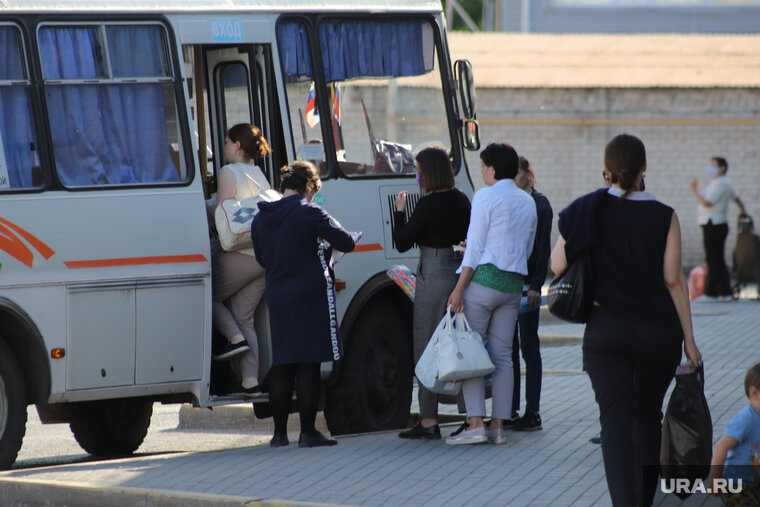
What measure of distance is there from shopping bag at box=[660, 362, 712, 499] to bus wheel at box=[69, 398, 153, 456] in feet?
14.0

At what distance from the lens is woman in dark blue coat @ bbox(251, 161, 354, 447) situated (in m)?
7.63

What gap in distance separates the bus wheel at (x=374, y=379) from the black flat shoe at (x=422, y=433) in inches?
18.5

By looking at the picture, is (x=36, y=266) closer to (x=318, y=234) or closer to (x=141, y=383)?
(x=141, y=383)

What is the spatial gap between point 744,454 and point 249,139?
12.3 feet

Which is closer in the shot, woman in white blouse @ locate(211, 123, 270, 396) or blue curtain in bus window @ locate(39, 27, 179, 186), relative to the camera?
blue curtain in bus window @ locate(39, 27, 179, 186)

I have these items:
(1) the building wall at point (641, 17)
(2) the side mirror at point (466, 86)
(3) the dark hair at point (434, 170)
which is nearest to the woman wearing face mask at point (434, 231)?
(3) the dark hair at point (434, 170)

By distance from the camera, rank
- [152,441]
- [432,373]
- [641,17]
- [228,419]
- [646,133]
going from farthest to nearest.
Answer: [641,17]
[646,133]
[228,419]
[152,441]
[432,373]

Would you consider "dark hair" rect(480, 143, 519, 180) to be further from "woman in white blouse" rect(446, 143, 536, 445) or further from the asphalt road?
the asphalt road

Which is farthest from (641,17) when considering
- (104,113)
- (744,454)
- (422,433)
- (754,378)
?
(744,454)

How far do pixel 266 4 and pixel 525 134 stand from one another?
14243mm

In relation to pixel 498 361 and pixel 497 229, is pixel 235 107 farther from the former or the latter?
Answer: pixel 498 361

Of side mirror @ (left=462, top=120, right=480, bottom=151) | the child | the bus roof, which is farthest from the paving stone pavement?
the bus roof

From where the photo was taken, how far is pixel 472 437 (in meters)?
7.89

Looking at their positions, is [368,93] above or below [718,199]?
above
